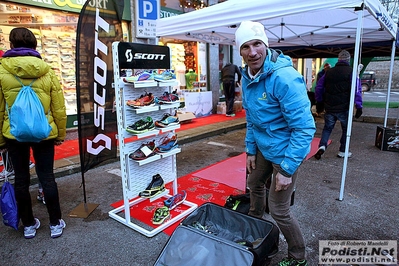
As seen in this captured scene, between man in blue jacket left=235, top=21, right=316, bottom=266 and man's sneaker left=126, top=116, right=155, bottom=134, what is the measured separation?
1.10 meters

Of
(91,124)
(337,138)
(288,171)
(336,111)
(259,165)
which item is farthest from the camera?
(337,138)

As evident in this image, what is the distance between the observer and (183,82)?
348 inches

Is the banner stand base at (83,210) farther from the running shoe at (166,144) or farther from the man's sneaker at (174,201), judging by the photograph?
the running shoe at (166,144)

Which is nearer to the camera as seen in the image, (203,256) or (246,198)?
(203,256)

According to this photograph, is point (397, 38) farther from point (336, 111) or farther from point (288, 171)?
point (288, 171)

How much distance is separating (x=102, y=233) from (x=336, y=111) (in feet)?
14.4

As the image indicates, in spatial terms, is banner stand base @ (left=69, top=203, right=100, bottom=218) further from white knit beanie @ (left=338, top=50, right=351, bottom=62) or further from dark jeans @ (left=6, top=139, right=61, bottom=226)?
white knit beanie @ (left=338, top=50, right=351, bottom=62)

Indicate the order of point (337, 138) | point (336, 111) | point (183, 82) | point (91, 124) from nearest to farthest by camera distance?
point (91, 124) < point (336, 111) < point (337, 138) < point (183, 82)

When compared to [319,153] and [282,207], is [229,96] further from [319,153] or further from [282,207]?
[282,207]

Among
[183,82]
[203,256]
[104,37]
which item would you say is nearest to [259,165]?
[203,256]

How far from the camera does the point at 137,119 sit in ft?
9.38

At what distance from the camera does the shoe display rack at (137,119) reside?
104 inches

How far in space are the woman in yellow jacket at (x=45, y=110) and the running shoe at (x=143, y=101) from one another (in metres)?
0.67

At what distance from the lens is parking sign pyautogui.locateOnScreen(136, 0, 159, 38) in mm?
6054
